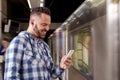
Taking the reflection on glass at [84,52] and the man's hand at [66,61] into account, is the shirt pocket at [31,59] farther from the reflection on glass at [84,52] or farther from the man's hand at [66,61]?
the reflection on glass at [84,52]

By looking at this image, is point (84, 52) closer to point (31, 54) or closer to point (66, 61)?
point (66, 61)

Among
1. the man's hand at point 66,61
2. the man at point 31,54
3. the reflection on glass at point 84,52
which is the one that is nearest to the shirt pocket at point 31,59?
the man at point 31,54

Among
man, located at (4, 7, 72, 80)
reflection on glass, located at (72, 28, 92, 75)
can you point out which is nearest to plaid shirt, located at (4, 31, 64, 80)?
man, located at (4, 7, 72, 80)

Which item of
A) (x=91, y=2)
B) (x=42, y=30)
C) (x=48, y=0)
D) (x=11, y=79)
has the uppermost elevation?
(x=48, y=0)

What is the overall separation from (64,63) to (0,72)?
3.30 metres

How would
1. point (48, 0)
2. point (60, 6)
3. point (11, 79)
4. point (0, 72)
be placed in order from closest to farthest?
point (11, 79), point (0, 72), point (48, 0), point (60, 6)

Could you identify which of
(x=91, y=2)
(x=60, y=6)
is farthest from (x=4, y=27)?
(x=60, y=6)

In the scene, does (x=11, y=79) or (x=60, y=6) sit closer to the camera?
(x=11, y=79)

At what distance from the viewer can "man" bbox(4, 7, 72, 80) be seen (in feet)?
6.72

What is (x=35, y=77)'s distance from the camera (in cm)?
211

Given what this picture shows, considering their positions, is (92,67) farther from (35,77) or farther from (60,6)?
(60,6)

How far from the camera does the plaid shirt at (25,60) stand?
6.68 feet

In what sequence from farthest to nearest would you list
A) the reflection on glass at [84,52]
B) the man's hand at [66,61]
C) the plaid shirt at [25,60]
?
the reflection on glass at [84,52] < the man's hand at [66,61] < the plaid shirt at [25,60]

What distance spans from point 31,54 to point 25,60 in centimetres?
7
